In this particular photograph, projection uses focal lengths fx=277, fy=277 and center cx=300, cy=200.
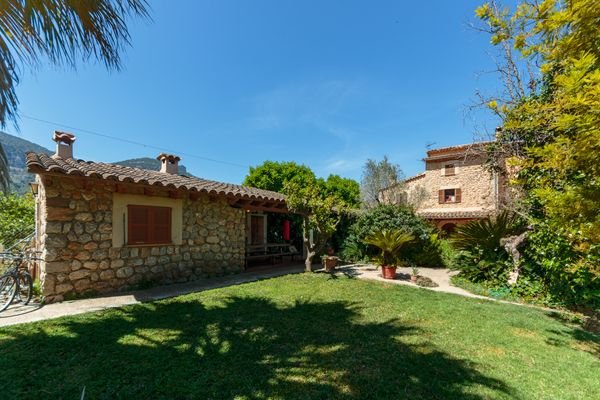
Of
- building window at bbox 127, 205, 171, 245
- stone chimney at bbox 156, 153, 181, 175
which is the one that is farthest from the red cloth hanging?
building window at bbox 127, 205, 171, 245

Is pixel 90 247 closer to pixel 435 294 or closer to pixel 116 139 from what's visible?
pixel 435 294

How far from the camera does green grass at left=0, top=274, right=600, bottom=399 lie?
3043mm

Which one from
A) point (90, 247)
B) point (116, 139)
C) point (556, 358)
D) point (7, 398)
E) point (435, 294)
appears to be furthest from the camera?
point (116, 139)

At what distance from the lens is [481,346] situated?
4.29 metres

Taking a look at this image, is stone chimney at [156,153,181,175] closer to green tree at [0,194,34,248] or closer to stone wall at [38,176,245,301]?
stone wall at [38,176,245,301]

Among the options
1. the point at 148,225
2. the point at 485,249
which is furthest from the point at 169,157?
the point at 485,249

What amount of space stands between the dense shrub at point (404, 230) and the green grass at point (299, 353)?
6.49 m

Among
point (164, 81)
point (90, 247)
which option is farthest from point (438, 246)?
point (164, 81)

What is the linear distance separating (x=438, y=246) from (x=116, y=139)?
66.9 feet

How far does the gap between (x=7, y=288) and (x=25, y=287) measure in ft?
1.05

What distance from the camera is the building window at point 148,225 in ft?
24.8

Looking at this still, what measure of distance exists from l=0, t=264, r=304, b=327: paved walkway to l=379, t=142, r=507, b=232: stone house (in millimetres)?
17138

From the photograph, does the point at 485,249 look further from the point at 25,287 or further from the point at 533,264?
the point at 25,287

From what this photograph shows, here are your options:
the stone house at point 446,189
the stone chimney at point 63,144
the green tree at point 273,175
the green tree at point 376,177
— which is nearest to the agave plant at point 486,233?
the stone house at point 446,189
